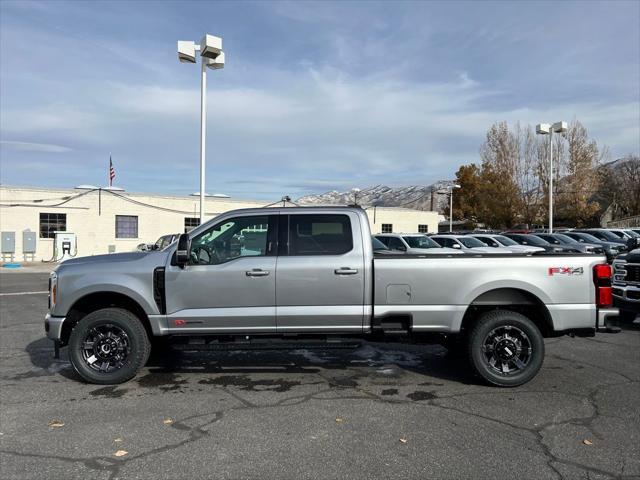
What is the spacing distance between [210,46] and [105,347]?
30.6 feet

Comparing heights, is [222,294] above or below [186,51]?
below

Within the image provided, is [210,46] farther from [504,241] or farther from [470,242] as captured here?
[504,241]

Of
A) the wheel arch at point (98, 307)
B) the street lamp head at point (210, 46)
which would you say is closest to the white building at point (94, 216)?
the street lamp head at point (210, 46)

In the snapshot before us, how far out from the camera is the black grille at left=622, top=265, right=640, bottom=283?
28.7ft

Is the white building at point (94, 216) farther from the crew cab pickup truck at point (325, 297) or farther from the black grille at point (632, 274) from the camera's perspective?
the black grille at point (632, 274)

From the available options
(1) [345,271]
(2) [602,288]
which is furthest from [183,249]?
(2) [602,288]

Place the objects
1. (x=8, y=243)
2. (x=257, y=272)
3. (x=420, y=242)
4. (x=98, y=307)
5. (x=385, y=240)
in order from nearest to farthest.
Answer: (x=257, y=272), (x=98, y=307), (x=385, y=240), (x=420, y=242), (x=8, y=243)

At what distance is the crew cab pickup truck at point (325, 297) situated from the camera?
5.64m

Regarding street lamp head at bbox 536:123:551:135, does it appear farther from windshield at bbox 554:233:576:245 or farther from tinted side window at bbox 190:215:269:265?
tinted side window at bbox 190:215:269:265

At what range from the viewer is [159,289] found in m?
5.67

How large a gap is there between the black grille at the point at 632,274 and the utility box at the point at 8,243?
27.7m

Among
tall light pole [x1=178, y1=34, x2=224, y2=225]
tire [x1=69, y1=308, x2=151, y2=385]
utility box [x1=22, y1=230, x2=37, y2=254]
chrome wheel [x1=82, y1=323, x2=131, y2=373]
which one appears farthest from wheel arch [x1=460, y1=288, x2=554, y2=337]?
utility box [x1=22, y1=230, x2=37, y2=254]

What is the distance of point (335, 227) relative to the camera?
586cm

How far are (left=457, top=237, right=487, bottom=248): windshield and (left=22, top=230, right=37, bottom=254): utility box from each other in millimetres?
21897
